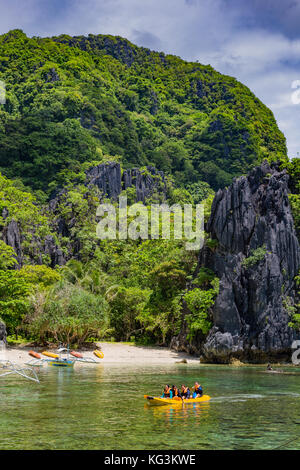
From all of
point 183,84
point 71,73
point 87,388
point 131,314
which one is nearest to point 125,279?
point 131,314

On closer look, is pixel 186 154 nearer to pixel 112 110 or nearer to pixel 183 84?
pixel 112 110

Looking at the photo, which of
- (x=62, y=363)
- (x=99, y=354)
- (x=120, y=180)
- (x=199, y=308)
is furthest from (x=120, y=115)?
(x=62, y=363)

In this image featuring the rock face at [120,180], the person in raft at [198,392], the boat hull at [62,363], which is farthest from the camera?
the rock face at [120,180]

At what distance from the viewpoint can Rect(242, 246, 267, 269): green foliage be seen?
1554 inches

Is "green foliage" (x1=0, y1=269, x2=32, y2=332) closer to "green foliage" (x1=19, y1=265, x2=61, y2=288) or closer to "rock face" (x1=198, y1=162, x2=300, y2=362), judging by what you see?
"green foliage" (x1=19, y1=265, x2=61, y2=288)

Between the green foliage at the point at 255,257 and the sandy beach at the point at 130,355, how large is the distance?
874 centimetres

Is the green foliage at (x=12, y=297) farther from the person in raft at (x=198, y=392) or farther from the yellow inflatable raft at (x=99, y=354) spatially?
the person in raft at (x=198, y=392)

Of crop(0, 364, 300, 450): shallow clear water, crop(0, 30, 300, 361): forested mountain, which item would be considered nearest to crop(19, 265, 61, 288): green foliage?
crop(0, 30, 300, 361): forested mountain

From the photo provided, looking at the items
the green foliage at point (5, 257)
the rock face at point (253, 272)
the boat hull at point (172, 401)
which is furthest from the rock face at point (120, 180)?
the boat hull at point (172, 401)

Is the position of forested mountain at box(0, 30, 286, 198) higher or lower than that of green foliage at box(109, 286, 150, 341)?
higher

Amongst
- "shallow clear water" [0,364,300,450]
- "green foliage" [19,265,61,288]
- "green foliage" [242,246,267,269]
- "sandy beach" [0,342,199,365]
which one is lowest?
"sandy beach" [0,342,199,365]

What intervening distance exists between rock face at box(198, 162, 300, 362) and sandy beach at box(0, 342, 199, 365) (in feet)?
8.86

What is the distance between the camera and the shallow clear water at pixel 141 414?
15.1 metres

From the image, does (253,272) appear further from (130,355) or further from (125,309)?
(125,309)
